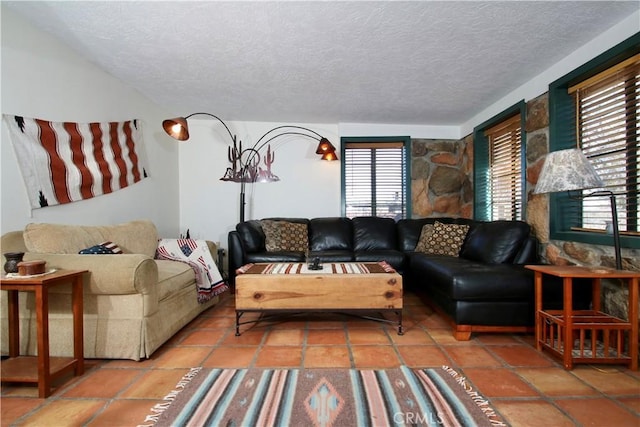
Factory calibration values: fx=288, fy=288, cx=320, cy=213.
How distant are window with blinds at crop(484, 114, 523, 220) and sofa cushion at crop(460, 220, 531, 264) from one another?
46 centimetres

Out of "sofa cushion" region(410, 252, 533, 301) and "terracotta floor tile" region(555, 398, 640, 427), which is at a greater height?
"sofa cushion" region(410, 252, 533, 301)

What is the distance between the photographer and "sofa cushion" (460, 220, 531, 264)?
2.54m

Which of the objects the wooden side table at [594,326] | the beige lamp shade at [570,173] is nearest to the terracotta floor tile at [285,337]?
the wooden side table at [594,326]

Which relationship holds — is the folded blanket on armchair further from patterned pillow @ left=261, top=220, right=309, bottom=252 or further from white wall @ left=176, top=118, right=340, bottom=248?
white wall @ left=176, top=118, right=340, bottom=248

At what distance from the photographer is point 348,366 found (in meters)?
1.73

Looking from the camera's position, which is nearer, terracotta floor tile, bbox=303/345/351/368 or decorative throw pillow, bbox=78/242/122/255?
terracotta floor tile, bbox=303/345/351/368

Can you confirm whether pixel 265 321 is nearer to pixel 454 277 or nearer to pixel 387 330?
pixel 387 330

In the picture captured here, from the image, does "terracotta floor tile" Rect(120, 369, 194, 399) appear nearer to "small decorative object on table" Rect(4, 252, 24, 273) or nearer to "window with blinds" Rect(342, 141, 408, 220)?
"small decorative object on table" Rect(4, 252, 24, 273)

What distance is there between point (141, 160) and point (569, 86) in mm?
4197

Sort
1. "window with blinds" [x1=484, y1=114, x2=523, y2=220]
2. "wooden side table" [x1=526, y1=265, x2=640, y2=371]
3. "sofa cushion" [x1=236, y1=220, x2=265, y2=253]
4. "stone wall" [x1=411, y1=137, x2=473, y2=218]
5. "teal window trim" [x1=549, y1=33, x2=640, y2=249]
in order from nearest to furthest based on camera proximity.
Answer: "wooden side table" [x1=526, y1=265, x2=640, y2=371] → "teal window trim" [x1=549, y1=33, x2=640, y2=249] → "window with blinds" [x1=484, y1=114, x2=523, y2=220] → "sofa cushion" [x1=236, y1=220, x2=265, y2=253] → "stone wall" [x1=411, y1=137, x2=473, y2=218]

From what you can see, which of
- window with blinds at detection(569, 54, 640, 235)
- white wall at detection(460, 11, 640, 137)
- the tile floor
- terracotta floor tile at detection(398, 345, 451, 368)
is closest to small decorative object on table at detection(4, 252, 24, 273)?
the tile floor

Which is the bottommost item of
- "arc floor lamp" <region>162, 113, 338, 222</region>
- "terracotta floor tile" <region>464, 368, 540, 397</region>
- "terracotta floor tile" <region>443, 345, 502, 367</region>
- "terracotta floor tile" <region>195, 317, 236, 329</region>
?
"terracotta floor tile" <region>195, 317, 236, 329</region>

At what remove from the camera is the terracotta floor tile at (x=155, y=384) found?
1.47m

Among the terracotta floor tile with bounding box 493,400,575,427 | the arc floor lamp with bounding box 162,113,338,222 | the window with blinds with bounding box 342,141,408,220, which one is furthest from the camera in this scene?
the window with blinds with bounding box 342,141,408,220
